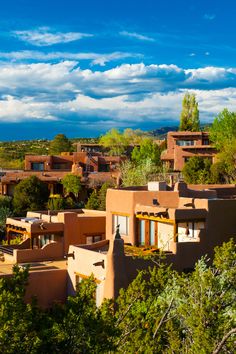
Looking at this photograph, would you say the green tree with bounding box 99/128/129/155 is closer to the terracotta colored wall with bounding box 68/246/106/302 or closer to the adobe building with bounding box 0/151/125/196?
the adobe building with bounding box 0/151/125/196

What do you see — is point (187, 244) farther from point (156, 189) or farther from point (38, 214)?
point (38, 214)

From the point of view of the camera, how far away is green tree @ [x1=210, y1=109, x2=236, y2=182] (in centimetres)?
5522

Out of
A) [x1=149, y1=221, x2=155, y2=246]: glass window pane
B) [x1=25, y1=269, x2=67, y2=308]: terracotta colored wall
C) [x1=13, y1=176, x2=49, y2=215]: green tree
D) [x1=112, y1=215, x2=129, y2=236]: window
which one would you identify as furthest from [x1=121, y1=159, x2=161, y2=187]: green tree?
[x1=25, y1=269, x2=67, y2=308]: terracotta colored wall

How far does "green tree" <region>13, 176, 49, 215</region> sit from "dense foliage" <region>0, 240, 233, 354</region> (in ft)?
113

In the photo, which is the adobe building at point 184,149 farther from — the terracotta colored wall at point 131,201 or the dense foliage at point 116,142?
the terracotta colored wall at point 131,201

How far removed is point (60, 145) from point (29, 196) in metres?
42.0

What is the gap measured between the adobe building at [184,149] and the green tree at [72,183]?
13.8 m

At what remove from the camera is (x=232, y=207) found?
84.5 feet

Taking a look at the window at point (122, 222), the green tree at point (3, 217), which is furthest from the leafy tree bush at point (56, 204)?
the window at point (122, 222)

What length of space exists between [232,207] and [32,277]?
9.68m

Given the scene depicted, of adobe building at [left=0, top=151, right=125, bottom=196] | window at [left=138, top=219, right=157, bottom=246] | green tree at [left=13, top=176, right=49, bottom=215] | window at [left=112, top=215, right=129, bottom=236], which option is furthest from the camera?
adobe building at [left=0, top=151, right=125, bottom=196]

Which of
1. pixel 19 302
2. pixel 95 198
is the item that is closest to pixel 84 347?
pixel 19 302

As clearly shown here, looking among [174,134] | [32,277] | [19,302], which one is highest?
[174,134]

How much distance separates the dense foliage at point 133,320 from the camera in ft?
38.1
